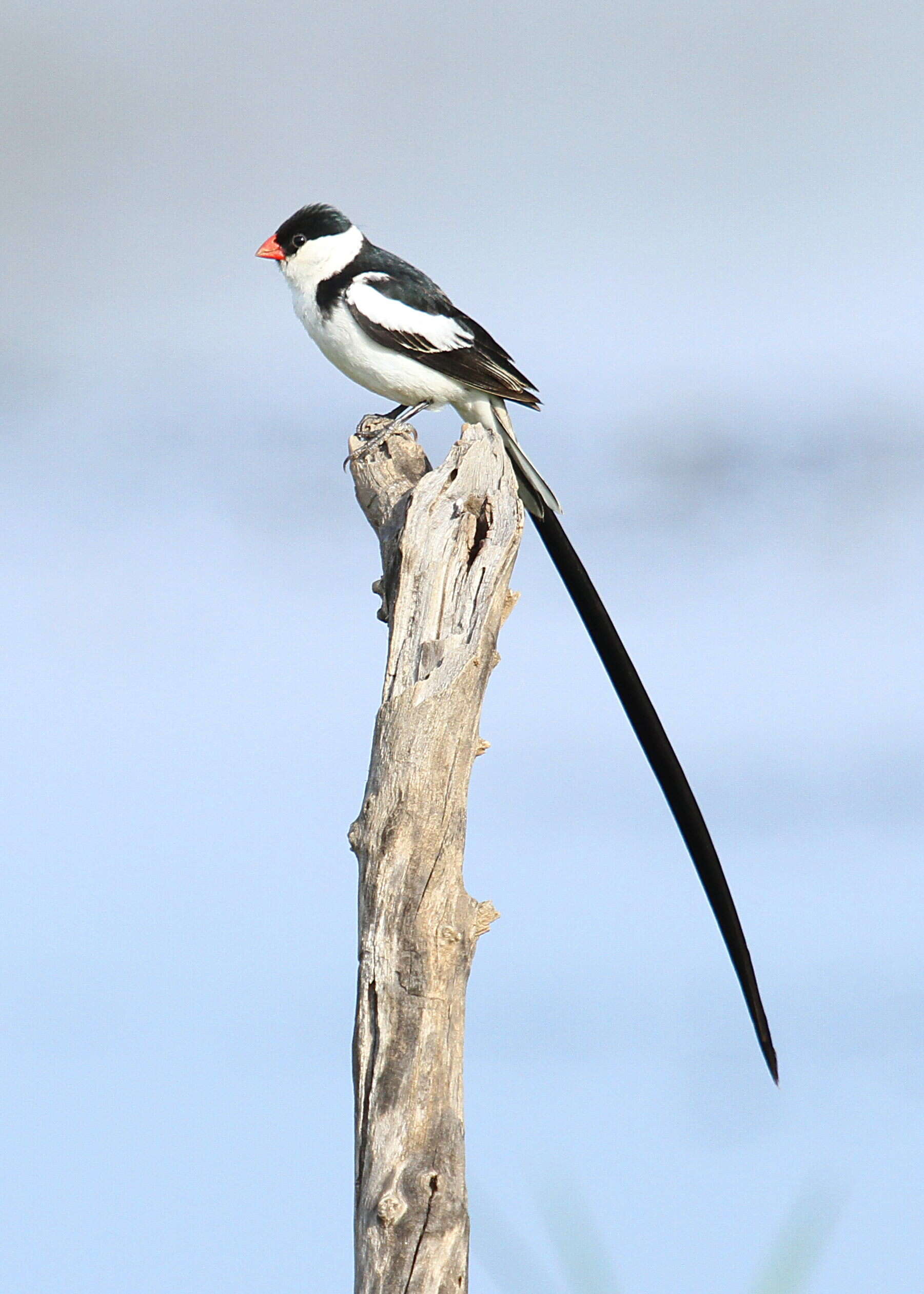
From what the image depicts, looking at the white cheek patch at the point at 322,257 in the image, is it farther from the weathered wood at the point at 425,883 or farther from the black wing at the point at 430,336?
the weathered wood at the point at 425,883

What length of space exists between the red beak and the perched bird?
162 millimetres

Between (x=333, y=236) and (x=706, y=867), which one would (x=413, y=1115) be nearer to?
(x=706, y=867)

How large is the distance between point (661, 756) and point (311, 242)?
85.3 inches

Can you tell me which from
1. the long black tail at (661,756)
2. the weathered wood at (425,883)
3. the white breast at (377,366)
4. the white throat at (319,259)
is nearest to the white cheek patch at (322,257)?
the white throat at (319,259)

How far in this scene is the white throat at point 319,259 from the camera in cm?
420

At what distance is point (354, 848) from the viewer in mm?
2691

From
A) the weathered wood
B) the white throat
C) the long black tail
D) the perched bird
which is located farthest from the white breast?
the weathered wood

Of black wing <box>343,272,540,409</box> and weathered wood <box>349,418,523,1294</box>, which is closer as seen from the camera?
weathered wood <box>349,418,523,1294</box>

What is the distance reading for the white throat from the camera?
4203mm

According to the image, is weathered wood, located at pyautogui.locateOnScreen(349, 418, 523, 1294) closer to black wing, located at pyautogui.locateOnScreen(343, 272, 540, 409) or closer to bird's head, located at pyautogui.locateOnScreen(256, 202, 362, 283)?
black wing, located at pyautogui.locateOnScreen(343, 272, 540, 409)

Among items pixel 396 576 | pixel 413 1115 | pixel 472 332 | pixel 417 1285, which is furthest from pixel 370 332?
pixel 417 1285

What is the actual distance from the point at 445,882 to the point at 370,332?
201 centimetres

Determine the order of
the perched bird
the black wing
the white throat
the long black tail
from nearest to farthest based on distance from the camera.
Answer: the long black tail → the perched bird → the black wing → the white throat

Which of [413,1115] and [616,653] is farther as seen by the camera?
[616,653]
